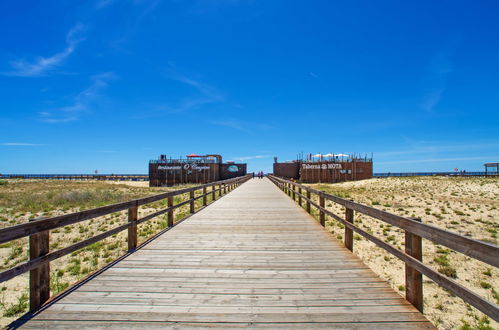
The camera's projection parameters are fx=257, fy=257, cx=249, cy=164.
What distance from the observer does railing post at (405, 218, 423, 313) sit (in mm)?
3148

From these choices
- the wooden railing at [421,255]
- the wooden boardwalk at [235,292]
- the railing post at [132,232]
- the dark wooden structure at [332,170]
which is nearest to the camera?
the wooden railing at [421,255]

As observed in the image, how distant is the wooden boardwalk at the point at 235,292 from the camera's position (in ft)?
9.45

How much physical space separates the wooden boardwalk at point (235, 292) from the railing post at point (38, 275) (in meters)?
0.17

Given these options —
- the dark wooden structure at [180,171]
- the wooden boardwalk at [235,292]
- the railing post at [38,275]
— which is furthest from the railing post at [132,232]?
the dark wooden structure at [180,171]

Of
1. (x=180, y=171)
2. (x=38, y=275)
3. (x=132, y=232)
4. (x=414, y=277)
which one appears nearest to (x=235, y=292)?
(x=414, y=277)

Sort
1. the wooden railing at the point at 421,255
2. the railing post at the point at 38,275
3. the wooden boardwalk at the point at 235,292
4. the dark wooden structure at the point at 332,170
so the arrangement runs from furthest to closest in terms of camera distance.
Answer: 1. the dark wooden structure at the point at 332,170
2. the railing post at the point at 38,275
3. the wooden boardwalk at the point at 235,292
4. the wooden railing at the point at 421,255

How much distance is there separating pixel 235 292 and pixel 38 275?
2.51 metres

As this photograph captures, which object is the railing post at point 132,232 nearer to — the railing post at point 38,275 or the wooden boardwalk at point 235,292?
the wooden boardwalk at point 235,292

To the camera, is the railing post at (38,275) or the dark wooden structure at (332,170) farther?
the dark wooden structure at (332,170)

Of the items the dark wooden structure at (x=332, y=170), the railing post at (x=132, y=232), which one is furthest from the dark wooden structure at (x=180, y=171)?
the railing post at (x=132, y=232)

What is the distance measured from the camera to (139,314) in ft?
9.78

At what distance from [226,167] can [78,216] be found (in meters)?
50.2

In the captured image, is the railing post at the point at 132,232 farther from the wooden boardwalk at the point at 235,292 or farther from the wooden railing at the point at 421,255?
the wooden railing at the point at 421,255

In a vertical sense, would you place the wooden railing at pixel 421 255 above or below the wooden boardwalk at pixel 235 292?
above
